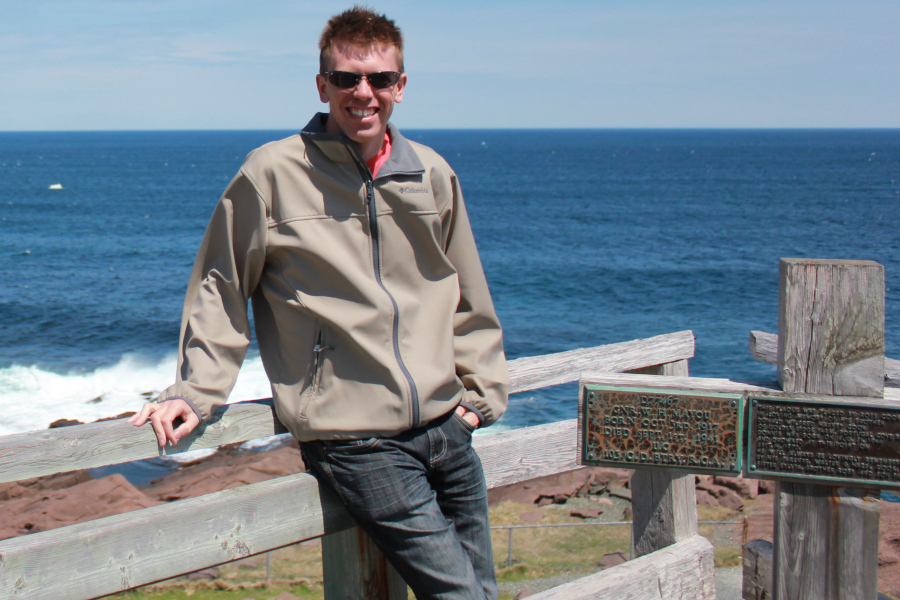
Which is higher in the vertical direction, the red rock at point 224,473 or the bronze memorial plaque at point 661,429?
the bronze memorial plaque at point 661,429

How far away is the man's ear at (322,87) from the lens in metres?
2.50

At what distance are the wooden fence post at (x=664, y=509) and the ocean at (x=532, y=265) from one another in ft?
43.4

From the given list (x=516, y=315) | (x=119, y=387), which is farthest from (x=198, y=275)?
(x=516, y=315)

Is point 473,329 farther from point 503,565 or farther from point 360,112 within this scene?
point 503,565

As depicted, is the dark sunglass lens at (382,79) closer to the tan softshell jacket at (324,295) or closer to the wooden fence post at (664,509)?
the tan softshell jacket at (324,295)

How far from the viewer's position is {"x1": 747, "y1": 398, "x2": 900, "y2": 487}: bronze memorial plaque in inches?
107

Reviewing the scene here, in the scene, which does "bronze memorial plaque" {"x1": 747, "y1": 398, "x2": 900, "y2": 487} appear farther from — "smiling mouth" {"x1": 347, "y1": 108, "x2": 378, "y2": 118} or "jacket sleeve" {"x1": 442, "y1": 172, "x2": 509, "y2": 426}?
"smiling mouth" {"x1": 347, "y1": 108, "x2": 378, "y2": 118}

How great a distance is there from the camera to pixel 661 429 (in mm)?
2924

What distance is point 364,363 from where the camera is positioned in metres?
2.33

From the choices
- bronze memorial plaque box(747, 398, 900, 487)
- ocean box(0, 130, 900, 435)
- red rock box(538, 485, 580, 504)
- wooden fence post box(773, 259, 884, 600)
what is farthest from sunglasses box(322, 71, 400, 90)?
ocean box(0, 130, 900, 435)

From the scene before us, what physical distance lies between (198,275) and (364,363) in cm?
58

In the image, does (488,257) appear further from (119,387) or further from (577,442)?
(577,442)

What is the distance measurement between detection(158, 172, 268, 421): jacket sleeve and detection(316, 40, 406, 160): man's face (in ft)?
1.19

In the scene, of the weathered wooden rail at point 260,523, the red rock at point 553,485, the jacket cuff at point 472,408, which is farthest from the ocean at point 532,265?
the jacket cuff at point 472,408
